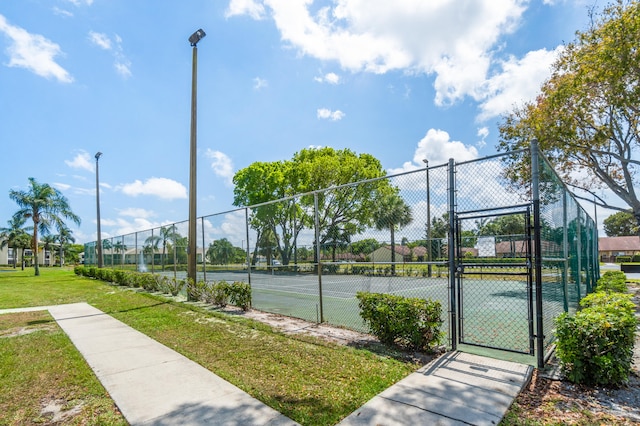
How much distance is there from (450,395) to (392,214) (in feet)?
9.13

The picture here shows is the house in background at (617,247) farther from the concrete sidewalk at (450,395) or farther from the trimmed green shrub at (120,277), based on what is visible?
the concrete sidewalk at (450,395)

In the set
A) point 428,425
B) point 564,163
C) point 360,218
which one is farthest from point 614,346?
point 564,163

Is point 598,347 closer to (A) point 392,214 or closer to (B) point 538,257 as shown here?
(B) point 538,257

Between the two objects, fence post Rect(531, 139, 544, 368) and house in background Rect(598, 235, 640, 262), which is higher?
fence post Rect(531, 139, 544, 368)

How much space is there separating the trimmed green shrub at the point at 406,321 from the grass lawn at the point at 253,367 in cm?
49

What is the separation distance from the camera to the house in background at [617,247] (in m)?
55.0

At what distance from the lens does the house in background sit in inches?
2165

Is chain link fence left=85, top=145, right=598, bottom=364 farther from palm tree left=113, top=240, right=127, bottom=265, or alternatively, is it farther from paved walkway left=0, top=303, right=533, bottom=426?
palm tree left=113, top=240, right=127, bottom=265

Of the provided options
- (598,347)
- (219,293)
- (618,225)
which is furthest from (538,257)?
(618,225)

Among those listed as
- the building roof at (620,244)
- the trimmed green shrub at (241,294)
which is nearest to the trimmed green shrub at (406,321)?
the trimmed green shrub at (241,294)

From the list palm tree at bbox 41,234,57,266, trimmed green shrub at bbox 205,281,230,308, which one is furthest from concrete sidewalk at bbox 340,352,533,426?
palm tree at bbox 41,234,57,266

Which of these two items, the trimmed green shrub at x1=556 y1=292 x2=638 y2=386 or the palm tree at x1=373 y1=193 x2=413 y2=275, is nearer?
the trimmed green shrub at x1=556 y1=292 x2=638 y2=386

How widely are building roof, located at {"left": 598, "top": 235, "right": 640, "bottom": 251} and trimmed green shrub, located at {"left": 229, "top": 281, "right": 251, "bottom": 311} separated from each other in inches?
2601

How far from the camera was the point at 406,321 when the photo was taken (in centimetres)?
499
